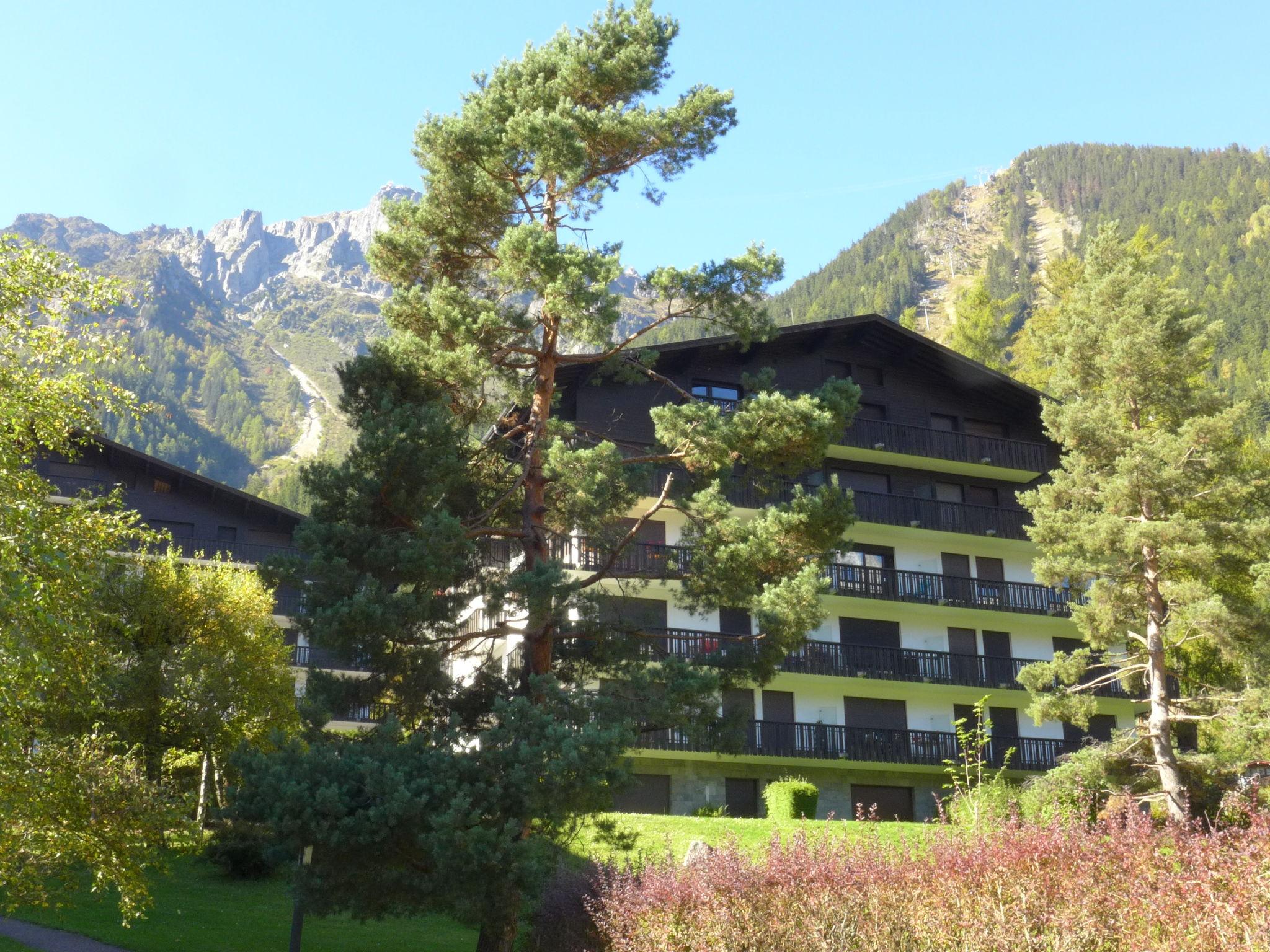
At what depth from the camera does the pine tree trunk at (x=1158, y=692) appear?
26422 mm

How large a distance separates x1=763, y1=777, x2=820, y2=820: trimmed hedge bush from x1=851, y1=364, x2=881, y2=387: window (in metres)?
13.9

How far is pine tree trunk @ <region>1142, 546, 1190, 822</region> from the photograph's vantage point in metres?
26.4

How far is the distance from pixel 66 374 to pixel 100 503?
1.71 meters

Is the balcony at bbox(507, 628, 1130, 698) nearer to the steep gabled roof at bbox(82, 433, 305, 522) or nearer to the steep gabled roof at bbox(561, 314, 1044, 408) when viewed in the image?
the steep gabled roof at bbox(561, 314, 1044, 408)

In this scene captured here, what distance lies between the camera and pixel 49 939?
18438 millimetres

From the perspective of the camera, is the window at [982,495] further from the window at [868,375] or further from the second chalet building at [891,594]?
the window at [868,375]

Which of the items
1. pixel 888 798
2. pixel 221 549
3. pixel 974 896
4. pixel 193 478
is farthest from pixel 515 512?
pixel 193 478

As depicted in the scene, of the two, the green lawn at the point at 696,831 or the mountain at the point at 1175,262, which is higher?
Result: the mountain at the point at 1175,262

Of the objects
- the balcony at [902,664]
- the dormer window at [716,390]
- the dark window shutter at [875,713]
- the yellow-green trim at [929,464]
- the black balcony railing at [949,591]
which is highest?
the dormer window at [716,390]

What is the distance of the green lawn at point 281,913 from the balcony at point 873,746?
19.7 ft

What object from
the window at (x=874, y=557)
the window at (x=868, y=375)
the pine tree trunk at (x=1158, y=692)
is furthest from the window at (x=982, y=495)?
the pine tree trunk at (x=1158, y=692)

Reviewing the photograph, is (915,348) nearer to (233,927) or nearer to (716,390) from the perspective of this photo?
(716,390)

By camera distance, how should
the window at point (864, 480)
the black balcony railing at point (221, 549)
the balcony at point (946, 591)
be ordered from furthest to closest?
the black balcony railing at point (221, 549) < the window at point (864, 480) < the balcony at point (946, 591)

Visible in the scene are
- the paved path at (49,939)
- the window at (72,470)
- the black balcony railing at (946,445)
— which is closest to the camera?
the paved path at (49,939)
